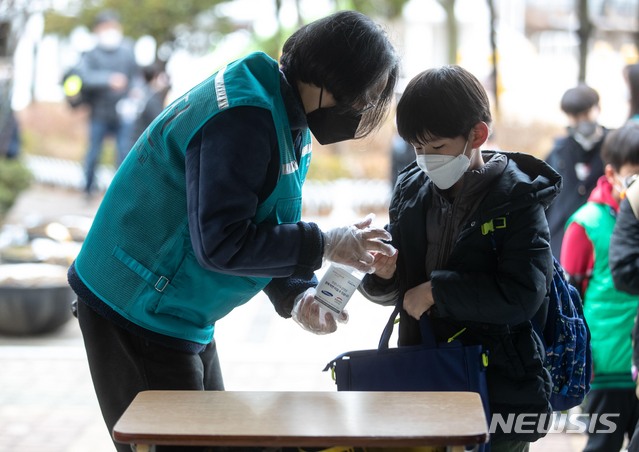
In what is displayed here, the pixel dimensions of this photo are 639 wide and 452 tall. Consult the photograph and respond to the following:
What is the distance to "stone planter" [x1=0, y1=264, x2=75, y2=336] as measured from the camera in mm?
5621

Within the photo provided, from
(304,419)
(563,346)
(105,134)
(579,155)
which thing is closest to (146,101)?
(105,134)

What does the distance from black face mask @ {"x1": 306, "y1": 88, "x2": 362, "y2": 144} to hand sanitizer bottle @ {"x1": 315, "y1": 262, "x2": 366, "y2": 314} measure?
344 millimetres

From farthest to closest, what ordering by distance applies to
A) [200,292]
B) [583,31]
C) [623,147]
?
1. [583,31]
2. [623,147]
3. [200,292]

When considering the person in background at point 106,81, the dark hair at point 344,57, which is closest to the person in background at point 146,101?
the person in background at point 106,81

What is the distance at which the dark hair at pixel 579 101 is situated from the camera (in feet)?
15.8

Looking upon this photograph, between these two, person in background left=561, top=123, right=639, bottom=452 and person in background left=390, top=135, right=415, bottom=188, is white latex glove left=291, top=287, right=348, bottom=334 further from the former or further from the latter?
person in background left=390, top=135, right=415, bottom=188

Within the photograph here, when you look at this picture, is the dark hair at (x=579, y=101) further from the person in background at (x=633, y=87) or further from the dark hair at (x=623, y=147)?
the dark hair at (x=623, y=147)

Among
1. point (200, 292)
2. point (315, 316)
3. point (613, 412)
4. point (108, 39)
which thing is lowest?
point (613, 412)

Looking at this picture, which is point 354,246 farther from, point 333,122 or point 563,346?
point 563,346

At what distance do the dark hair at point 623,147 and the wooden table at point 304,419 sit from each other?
1.61 meters

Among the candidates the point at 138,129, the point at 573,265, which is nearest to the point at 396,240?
the point at 573,265

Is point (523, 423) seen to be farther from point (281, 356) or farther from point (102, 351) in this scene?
point (281, 356)

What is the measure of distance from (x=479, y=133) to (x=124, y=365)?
43.6 inches

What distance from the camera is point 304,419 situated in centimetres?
201
